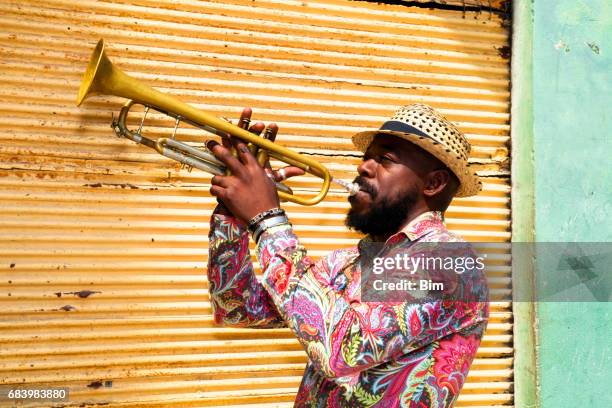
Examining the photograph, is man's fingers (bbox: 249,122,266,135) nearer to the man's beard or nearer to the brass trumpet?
the brass trumpet

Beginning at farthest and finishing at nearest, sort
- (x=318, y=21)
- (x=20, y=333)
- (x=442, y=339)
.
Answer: (x=318, y=21) < (x=20, y=333) < (x=442, y=339)

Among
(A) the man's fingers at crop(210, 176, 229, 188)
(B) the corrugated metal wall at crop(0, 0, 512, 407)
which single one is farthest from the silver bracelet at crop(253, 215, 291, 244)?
(B) the corrugated metal wall at crop(0, 0, 512, 407)

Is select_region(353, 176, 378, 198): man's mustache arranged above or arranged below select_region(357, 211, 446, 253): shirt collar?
above

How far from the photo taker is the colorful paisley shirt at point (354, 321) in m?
1.77

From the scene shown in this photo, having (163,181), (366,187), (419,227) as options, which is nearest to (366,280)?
(419,227)

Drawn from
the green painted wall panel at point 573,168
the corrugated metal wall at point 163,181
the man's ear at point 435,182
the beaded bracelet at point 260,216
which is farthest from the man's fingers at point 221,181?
the green painted wall panel at point 573,168

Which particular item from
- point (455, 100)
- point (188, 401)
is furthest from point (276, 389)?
point (455, 100)

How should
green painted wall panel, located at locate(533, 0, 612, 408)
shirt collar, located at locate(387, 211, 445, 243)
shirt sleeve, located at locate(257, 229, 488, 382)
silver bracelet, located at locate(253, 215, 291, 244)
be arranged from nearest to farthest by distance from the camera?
shirt sleeve, located at locate(257, 229, 488, 382)
silver bracelet, located at locate(253, 215, 291, 244)
shirt collar, located at locate(387, 211, 445, 243)
green painted wall panel, located at locate(533, 0, 612, 408)

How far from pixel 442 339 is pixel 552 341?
6.10ft

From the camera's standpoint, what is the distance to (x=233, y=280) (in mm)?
2162

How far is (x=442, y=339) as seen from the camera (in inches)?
76.9

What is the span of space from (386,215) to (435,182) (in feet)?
0.80

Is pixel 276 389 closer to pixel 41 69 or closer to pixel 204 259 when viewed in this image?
pixel 204 259

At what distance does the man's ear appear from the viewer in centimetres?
226
